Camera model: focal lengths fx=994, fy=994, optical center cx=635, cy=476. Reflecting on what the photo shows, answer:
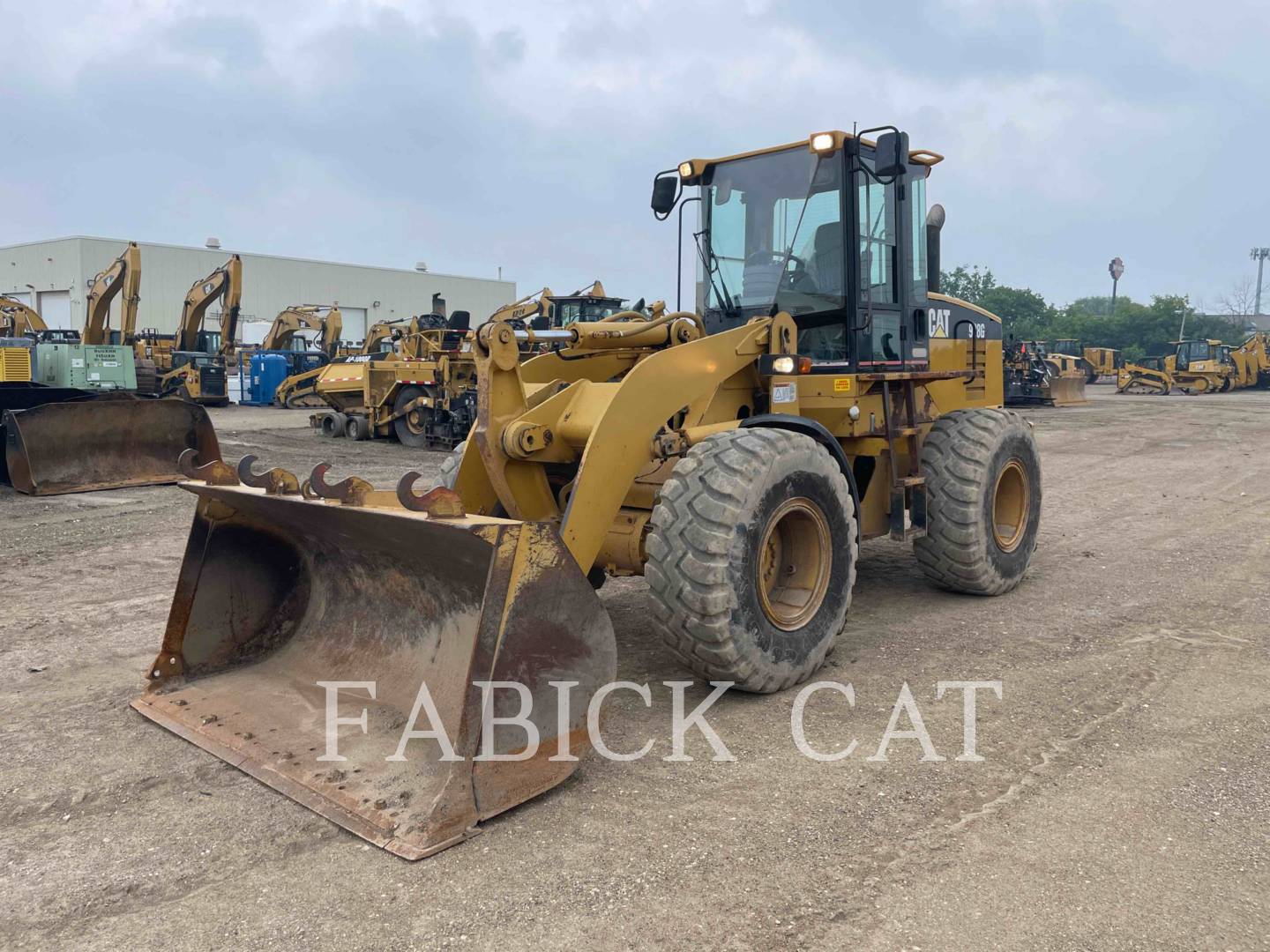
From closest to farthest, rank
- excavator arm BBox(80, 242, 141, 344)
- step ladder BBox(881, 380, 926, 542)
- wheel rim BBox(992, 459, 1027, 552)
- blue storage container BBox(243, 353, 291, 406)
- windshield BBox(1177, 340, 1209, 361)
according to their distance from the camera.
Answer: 1. step ladder BBox(881, 380, 926, 542)
2. wheel rim BBox(992, 459, 1027, 552)
3. excavator arm BBox(80, 242, 141, 344)
4. blue storage container BBox(243, 353, 291, 406)
5. windshield BBox(1177, 340, 1209, 361)

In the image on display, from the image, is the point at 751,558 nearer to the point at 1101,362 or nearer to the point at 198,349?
the point at 198,349

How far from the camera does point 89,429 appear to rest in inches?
419

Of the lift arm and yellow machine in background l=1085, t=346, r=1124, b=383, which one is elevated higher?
the lift arm

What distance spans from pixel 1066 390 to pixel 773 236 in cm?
2579

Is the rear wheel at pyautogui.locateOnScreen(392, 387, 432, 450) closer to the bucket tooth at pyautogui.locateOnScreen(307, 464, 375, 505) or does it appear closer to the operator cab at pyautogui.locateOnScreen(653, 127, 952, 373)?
the operator cab at pyautogui.locateOnScreen(653, 127, 952, 373)

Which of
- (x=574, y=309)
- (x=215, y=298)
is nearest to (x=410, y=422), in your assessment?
(x=574, y=309)

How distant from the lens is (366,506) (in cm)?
383

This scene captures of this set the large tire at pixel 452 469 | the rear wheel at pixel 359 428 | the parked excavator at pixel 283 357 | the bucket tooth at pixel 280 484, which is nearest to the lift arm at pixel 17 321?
the rear wheel at pixel 359 428

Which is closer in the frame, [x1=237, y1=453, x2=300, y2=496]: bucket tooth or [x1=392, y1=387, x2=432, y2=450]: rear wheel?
[x1=237, y1=453, x2=300, y2=496]: bucket tooth

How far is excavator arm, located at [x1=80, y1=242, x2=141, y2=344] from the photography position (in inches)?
668

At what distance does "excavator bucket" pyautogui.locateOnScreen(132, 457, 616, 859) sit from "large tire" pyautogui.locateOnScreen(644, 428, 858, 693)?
1.70 ft

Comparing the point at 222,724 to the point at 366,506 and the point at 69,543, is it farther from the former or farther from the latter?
the point at 69,543

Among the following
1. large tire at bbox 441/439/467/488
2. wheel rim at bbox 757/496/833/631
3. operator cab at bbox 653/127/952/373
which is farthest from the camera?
operator cab at bbox 653/127/952/373

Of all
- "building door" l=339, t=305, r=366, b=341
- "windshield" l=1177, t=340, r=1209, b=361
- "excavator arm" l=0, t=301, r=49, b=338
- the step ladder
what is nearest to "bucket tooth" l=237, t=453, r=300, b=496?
the step ladder
